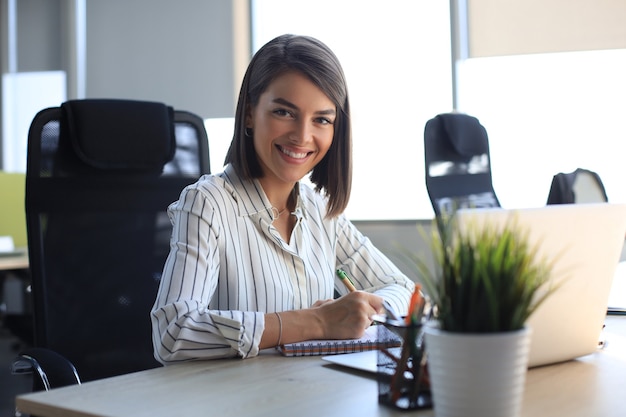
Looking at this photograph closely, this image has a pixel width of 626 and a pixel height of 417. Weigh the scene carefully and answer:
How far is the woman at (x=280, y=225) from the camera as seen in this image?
4.53 feet

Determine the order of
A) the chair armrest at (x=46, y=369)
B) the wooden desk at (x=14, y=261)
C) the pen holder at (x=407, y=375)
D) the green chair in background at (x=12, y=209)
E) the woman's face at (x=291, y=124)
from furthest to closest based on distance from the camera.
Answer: the green chair in background at (x=12, y=209), the wooden desk at (x=14, y=261), the woman's face at (x=291, y=124), the chair armrest at (x=46, y=369), the pen holder at (x=407, y=375)

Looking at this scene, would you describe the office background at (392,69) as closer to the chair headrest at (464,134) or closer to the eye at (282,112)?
the chair headrest at (464,134)

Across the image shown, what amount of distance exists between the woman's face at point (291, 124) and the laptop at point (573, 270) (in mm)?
723

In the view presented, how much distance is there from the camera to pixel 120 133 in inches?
75.6

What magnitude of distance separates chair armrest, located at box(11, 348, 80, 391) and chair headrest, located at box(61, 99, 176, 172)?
55 centimetres

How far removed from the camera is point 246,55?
17.0 feet

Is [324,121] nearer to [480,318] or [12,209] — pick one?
[480,318]

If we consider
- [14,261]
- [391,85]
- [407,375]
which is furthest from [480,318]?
[391,85]

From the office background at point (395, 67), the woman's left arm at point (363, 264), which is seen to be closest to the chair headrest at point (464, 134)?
the office background at point (395, 67)

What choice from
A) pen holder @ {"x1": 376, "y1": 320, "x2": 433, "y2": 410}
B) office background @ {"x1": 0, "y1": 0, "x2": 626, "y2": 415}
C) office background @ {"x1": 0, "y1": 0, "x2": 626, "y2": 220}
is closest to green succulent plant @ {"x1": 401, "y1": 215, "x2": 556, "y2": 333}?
pen holder @ {"x1": 376, "y1": 320, "x2": 433, "y2": 410}

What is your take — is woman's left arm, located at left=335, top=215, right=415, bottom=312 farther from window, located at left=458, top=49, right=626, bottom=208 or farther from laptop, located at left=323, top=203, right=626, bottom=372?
window, located at left=458, top=49, right=626, bottom=208

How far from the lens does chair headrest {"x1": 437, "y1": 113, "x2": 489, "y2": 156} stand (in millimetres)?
3246

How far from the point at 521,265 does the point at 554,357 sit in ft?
1.62

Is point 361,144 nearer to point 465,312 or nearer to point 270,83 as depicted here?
point 270,83
